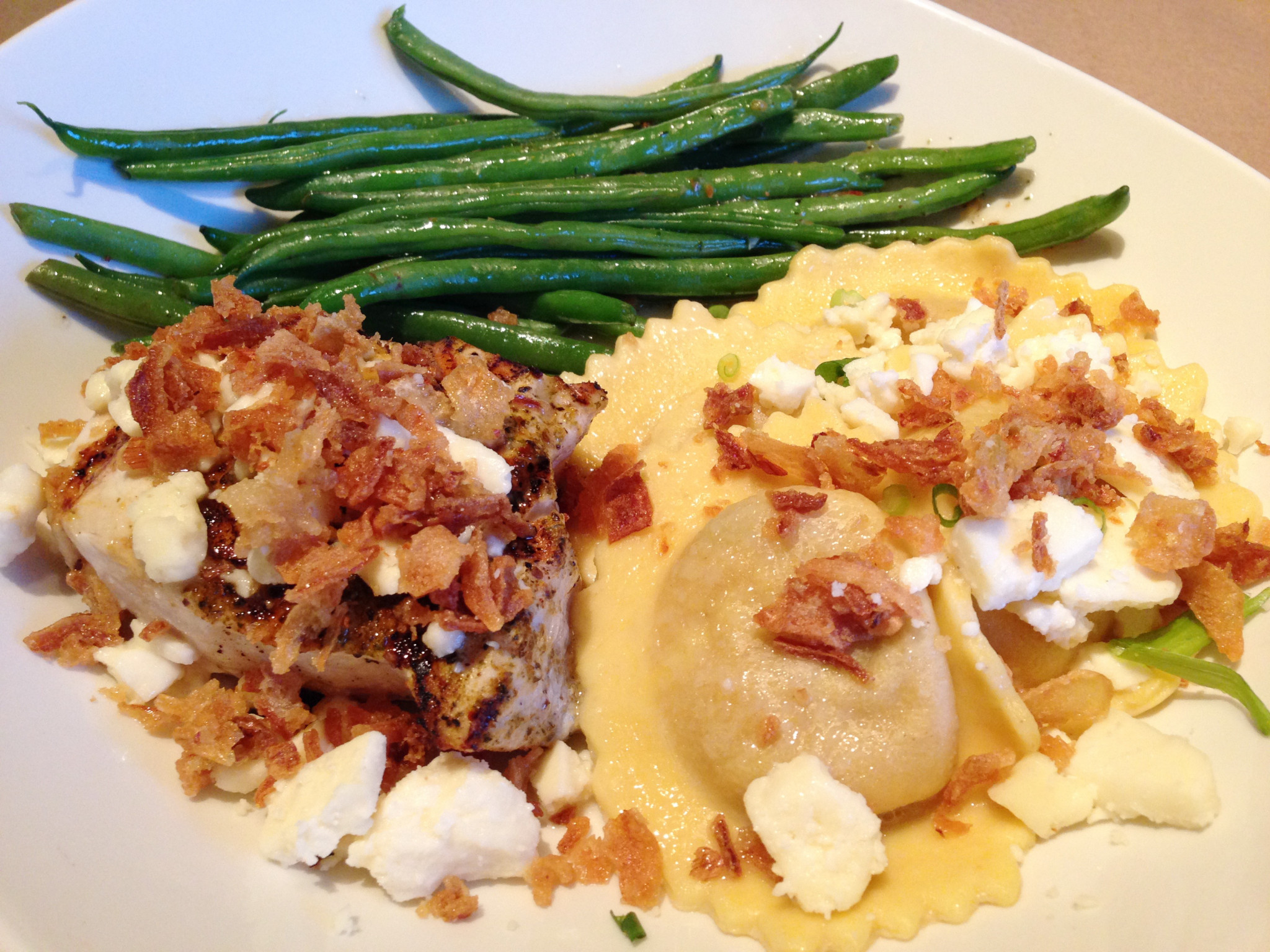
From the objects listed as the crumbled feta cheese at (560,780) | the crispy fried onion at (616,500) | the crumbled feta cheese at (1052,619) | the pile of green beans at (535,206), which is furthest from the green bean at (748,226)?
the crumbled feta cheese at (560,780)

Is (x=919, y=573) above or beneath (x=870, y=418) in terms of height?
beneath

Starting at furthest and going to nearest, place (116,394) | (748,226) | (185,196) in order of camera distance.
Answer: (748,226), (185,196), (116,394)

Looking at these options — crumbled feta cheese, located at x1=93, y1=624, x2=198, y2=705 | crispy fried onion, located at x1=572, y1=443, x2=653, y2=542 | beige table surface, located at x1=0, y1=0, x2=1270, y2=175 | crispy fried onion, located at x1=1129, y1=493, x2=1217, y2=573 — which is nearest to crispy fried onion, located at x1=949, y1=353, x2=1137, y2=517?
crispy fried onion, located at x1=1129, y1=493, x2=1217, y2=573

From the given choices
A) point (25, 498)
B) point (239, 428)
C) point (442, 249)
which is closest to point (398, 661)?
point (239, 428)

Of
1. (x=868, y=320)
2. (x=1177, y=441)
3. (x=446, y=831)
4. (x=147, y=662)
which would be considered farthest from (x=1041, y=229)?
(x=147, y=662)

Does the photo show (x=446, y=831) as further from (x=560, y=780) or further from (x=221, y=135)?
(x=221, y=135)

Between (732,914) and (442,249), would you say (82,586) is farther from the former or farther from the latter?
(732,914)

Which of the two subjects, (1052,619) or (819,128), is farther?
(819,128)
